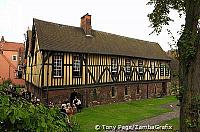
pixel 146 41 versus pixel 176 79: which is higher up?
pixel 146 41

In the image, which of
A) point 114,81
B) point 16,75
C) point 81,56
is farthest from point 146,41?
point 16,75

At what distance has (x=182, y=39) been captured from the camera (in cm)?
855

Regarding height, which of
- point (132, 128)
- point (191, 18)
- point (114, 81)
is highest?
point (191, 18)

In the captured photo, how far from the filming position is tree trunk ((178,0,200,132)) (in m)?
8.27

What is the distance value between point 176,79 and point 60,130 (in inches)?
299

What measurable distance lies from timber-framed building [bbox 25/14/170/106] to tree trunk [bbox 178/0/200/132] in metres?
13.3

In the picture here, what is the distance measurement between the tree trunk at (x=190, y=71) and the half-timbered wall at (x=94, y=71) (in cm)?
1333

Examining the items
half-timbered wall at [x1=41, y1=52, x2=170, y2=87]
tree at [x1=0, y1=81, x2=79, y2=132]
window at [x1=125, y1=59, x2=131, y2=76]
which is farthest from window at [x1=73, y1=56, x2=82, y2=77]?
tree at [x1=0, y1=81, x2=79, y2=132]

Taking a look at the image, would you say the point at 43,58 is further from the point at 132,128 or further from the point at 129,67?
the point at 129,67

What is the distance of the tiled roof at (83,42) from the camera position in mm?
21223

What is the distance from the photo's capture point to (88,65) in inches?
909

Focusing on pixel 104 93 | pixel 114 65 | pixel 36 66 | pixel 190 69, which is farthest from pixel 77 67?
pixel 190 69

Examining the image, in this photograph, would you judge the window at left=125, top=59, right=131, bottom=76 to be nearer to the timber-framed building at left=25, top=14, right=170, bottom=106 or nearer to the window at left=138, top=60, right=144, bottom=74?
the timber-framed building at left=25, top=14, right=170, bottom=106

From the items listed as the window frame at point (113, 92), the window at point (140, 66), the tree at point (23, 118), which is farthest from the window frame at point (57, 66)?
the tree at point (23, 118)
